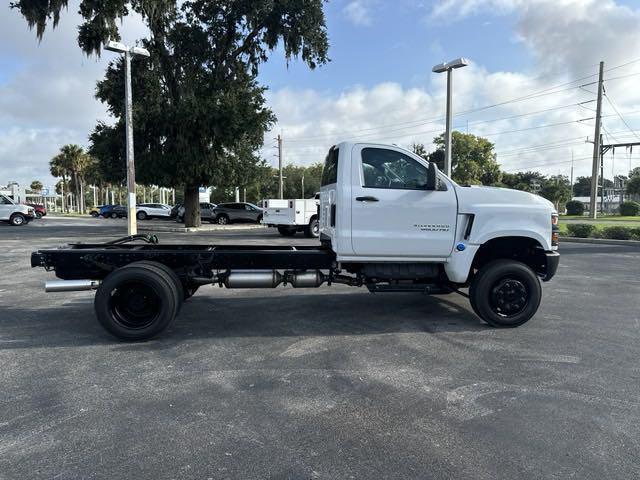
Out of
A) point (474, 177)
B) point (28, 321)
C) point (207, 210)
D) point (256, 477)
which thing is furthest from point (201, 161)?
point (474, 177)

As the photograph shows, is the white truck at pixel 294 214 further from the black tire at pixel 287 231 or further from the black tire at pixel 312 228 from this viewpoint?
the black tire at pixel 287 231

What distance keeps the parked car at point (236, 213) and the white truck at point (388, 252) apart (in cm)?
2698

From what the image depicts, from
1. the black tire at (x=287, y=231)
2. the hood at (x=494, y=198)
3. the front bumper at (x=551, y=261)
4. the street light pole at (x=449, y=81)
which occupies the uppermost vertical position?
the street light pole at (x=449, y=81)

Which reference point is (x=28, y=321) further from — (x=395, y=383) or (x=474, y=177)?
(x=474, y=177)

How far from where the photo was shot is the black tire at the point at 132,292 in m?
5.54

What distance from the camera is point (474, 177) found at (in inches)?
2510

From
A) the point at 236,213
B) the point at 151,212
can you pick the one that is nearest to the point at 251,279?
the point at 236,213

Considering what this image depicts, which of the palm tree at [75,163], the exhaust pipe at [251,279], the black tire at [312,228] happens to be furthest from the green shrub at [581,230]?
the palm tree at [75,163]

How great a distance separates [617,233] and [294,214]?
12735 mm

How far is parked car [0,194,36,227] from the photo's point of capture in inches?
1204

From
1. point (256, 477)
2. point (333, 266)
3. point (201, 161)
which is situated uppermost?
point (201, 161)

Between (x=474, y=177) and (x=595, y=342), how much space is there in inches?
2415

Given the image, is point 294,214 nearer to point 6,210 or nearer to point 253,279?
point 253,279

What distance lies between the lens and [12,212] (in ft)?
101
